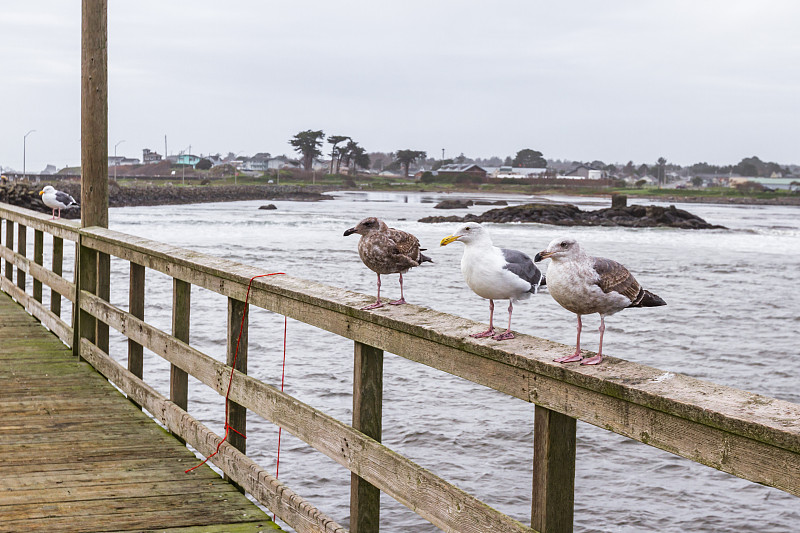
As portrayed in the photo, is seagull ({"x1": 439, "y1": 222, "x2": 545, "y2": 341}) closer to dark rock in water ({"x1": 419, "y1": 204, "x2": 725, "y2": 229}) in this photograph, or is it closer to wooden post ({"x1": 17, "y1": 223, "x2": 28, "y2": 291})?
wooden post ({"x1": 17, "y1": 223, "x2": 28, "y2": 291})

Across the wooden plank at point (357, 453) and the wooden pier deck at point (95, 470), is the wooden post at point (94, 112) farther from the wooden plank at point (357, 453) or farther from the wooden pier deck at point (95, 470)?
the wooden plank at point (357, 453)

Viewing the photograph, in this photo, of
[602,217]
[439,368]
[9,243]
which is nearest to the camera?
[439,368]

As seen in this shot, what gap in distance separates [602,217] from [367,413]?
60.7 metres

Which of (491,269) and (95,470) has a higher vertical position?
(491,269)

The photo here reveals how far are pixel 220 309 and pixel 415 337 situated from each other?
1340cm

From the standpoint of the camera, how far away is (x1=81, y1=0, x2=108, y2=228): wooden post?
6.77 meters

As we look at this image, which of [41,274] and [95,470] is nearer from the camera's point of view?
[95,470]

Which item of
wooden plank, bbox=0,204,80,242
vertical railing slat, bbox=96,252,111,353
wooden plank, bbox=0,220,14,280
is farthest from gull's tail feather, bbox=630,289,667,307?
wooden plank, bbox=0,220,14,280

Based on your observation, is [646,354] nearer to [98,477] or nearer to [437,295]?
[437,295]

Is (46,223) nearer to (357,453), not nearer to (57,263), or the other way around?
(57,263)

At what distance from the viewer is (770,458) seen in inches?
70.5

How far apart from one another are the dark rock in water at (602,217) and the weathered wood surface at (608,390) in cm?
5452

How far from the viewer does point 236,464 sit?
4.11m

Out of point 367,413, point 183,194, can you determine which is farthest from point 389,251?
point 183,194
